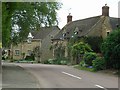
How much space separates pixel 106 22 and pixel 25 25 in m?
28.2

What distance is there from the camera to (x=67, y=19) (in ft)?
261

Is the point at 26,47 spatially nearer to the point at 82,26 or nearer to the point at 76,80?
the point at 82,26

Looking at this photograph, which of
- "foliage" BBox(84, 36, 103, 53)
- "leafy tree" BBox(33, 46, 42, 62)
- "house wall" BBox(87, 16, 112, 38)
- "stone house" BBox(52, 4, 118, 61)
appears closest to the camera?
"foliage" BBox(84, 36, 103, 53)

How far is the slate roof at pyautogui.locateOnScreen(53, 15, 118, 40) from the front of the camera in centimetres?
6409

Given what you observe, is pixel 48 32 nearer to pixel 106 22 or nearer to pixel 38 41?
pixel 38 41

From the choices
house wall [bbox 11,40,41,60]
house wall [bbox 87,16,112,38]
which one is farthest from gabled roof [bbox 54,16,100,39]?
house wall [bbox 11,40,41,60]

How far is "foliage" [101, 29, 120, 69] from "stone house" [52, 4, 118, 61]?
27777mm

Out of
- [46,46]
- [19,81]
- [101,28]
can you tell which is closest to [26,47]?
[46,46]

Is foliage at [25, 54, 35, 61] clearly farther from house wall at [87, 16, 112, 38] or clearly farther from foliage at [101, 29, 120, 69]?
foliage at [101, 29, 120, 69]

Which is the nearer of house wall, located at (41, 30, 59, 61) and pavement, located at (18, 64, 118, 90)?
pavement, located at (18, 64, 118, 90)

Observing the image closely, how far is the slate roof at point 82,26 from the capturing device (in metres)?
64.1

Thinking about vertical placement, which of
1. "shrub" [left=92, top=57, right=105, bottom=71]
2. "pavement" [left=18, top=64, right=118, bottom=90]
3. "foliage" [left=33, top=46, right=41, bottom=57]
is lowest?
"pavement" [left=18, top=64, right=118, bottom=90]

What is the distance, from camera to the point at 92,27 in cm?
6309

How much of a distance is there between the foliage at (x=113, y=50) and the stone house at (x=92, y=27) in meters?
27.8
